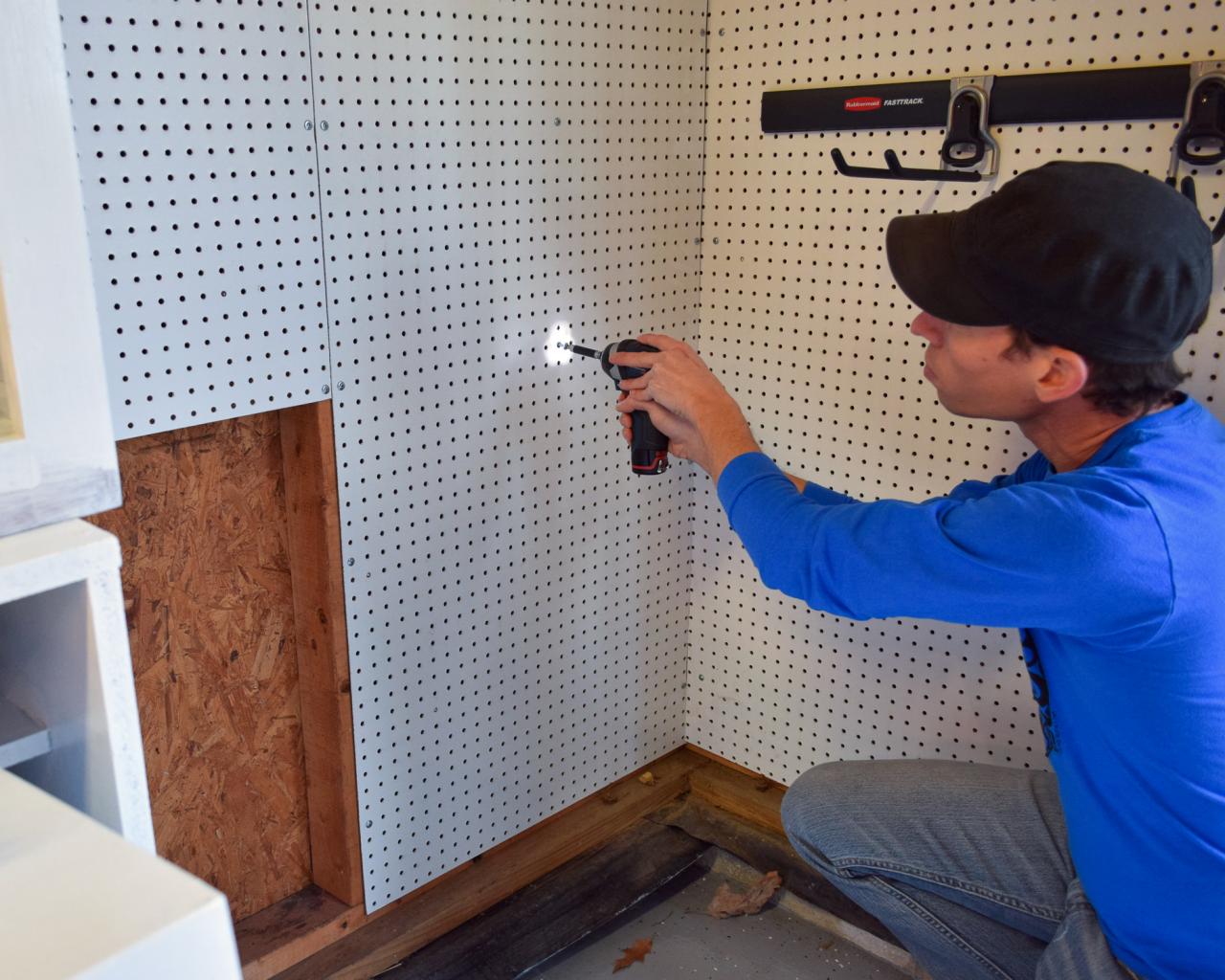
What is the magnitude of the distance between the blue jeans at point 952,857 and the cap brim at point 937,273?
Result: 2.63ft

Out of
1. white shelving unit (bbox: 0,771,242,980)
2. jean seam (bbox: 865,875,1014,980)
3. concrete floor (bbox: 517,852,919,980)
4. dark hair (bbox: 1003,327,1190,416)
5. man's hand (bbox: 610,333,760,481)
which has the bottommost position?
concrete floor (bbox: 517,852,919,980)

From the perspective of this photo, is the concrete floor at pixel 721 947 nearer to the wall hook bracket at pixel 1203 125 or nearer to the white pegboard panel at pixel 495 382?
the white pegboard panel at pixel 495 382

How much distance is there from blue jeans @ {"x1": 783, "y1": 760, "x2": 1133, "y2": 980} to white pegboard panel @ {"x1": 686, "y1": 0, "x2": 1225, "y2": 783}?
260 millimetres

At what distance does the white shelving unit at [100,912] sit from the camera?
2.06 ft

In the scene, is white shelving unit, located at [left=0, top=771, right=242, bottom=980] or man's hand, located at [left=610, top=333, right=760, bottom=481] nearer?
white shelving unit, located at [left=0, top=771, right=242, bottom=980]

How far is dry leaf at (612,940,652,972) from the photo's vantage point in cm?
201

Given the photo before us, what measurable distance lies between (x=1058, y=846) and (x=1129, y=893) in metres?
0.25

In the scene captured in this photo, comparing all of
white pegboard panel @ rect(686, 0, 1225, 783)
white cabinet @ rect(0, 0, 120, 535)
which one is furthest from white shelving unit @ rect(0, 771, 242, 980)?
white pegboard panel @ rect(686, 0, 1225, 783)

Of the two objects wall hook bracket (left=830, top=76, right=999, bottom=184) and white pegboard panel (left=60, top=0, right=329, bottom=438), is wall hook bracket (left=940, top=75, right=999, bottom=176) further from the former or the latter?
white pegboard panel (left=60, top=0, right=329, bottom=438)

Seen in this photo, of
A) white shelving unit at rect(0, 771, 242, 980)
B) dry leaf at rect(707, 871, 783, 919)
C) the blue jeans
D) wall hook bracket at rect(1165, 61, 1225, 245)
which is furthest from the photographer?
dry leaf at rect(707, 871, 783, 919)

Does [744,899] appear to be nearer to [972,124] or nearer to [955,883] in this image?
[955,883]

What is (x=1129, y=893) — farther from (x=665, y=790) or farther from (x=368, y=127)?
(x=368, y=127)

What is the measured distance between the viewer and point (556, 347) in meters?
2.04

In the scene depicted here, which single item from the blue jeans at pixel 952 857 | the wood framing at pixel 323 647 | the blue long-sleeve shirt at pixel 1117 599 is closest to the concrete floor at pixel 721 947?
the blue jeans at pixel 952 857
